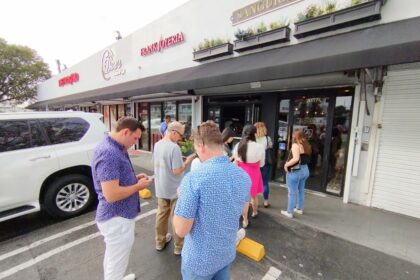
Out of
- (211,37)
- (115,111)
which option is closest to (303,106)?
(211,37)

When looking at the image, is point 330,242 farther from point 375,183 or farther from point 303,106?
point 303,106

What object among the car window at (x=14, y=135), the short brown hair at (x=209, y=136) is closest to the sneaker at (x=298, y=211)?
the short brown hair at (x=209, y=136)

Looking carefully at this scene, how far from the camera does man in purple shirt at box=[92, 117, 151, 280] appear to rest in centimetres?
172

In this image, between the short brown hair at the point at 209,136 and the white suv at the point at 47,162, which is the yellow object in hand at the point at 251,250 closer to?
the short brown hair at the point at 209,136

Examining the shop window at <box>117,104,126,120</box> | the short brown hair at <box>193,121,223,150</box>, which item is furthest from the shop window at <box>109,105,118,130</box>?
the short brown hair at <box>193,121,223,150</box>

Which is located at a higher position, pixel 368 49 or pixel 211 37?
pixel 211 37

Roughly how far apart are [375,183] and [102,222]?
186 inches

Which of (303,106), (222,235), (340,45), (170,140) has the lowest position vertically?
(222,235)

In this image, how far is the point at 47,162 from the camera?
3439mm

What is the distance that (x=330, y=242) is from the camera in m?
3.12

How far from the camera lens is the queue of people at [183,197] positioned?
1.21 metres

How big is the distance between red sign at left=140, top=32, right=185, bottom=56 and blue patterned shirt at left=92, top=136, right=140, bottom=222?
664cm

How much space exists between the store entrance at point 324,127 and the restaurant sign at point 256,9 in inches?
81.8

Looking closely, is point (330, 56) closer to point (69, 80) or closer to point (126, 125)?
point (126, 125)
